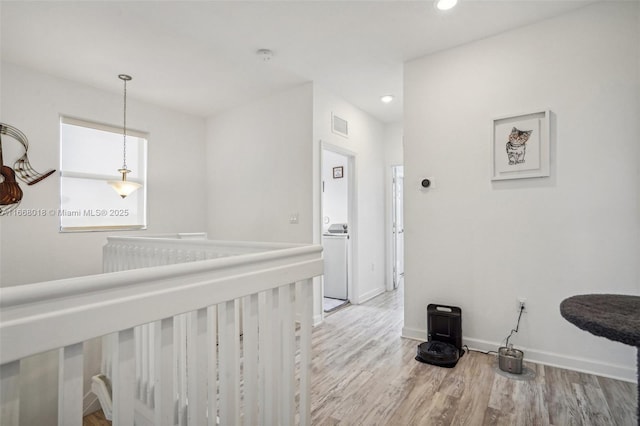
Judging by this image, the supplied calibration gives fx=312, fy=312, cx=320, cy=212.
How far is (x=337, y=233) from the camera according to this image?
4598 mm

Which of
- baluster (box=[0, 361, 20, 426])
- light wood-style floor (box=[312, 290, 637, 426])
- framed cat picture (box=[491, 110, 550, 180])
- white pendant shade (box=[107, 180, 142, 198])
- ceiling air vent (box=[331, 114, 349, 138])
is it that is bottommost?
light wood-style floor (box=[312, 290, 637, 426])

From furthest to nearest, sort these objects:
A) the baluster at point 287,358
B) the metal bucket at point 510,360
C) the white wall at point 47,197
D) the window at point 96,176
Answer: the window at point 96,176 → the white wall at point 47,197 → the metal bucket at point 510,360 → the baluster at point 287,358

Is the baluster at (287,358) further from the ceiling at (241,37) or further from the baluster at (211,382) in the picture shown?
the ceiling at (241,37)

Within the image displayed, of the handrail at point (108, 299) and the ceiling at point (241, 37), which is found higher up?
the ceiling at point (241, 37)

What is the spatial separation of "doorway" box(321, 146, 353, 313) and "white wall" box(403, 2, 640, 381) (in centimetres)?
129

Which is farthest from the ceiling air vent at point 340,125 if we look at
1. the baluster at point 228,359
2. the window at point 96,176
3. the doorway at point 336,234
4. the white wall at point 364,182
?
the baluster at point 228,359

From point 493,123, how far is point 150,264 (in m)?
2.79

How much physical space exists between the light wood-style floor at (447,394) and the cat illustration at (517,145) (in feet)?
5.17

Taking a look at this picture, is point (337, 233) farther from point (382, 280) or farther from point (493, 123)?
point (493, 123)

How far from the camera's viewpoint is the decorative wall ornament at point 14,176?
2.88 meters

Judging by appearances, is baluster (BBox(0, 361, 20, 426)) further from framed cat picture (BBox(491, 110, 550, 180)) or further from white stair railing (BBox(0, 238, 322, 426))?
framed cat picture (BBox(491, 110, 550, 180))

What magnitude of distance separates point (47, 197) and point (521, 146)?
4.40m

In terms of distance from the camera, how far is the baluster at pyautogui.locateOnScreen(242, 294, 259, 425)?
3.36 ft

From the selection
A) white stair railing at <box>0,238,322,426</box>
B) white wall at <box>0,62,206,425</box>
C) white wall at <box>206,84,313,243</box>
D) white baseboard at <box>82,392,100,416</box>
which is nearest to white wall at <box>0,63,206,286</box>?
white wall at <box>0,62,206,425</box>
